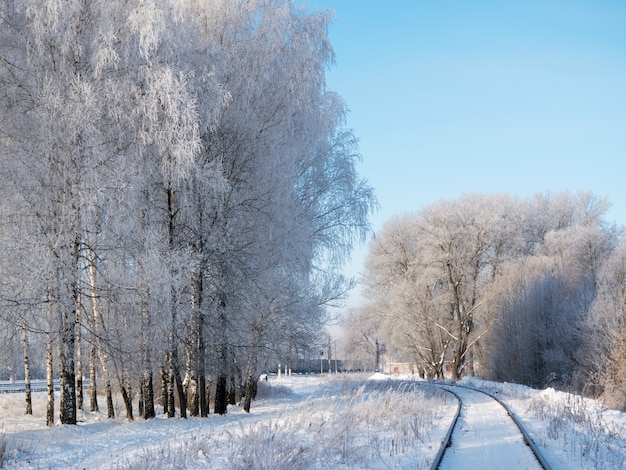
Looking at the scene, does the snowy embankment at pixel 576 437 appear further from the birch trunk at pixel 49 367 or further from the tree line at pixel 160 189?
the birch trunk at pixel 49 367

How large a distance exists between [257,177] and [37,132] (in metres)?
6.52

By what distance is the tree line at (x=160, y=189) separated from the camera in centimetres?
1307

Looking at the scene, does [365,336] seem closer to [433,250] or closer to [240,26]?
[433,250]

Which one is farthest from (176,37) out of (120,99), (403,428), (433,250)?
(433,250)

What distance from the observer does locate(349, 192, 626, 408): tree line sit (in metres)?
32.9

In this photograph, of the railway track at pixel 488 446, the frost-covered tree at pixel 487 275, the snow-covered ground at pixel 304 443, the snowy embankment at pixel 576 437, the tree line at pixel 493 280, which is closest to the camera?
the snow-covered ground at pixel 304 443

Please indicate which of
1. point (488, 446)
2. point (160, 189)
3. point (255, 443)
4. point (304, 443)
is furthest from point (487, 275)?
point (255, 443)

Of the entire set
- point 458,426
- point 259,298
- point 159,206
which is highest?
point 159,206

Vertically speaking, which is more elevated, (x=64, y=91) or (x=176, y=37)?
(x=176, y=37)

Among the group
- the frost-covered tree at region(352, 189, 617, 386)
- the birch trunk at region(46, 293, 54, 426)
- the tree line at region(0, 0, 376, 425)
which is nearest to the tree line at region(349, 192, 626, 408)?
the frost-covered tree at region(352, 189, 617, 386)

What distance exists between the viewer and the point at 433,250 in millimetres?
44594

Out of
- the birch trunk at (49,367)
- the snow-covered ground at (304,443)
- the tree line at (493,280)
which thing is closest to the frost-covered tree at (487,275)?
the tree line at (493,280)

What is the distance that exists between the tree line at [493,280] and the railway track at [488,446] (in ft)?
56.9

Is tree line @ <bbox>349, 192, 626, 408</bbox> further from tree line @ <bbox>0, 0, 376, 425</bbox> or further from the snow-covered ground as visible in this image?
the snow-covered ground
